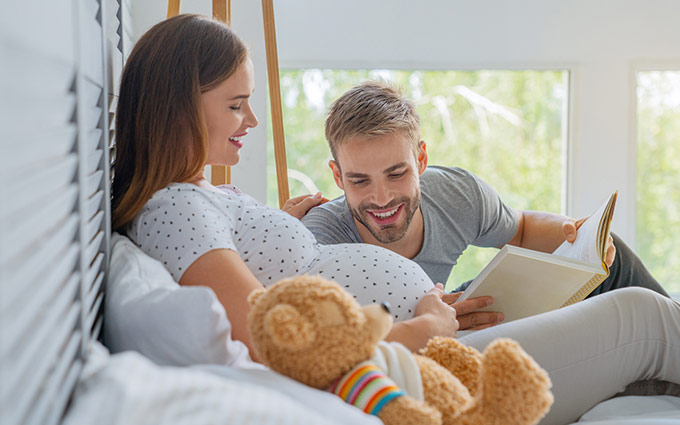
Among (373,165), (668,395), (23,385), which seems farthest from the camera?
(373,165)

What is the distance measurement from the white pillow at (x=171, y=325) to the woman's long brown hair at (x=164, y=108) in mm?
362

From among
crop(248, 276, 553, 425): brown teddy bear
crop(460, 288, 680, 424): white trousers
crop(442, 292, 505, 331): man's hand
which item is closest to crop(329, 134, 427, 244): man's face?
crop(442, 292, 505, 331): man's hand

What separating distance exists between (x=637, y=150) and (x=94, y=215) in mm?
3658

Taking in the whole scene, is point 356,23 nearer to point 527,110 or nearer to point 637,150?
point 527,110

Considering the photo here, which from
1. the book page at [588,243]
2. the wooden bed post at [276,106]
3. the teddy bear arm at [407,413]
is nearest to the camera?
the teddy bear arm at [407,413]

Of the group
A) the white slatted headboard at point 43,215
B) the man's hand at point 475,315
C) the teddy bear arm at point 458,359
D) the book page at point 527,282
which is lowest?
the man's hand at point 475,315

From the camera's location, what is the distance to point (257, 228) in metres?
1.33

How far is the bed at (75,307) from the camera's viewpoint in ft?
1.83

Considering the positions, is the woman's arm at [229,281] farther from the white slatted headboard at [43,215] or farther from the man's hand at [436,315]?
the man's hand at [436,315]

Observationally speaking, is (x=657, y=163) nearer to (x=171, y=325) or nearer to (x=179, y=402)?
(x=171, y=325)

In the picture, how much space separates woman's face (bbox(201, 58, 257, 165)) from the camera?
1405 millimetres

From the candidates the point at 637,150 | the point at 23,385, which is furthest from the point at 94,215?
the point at 637,150

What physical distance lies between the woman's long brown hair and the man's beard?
70 centimetres

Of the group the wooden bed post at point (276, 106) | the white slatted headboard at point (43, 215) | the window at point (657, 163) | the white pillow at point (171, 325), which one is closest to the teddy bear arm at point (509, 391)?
the white pillow at point (171, 325)
